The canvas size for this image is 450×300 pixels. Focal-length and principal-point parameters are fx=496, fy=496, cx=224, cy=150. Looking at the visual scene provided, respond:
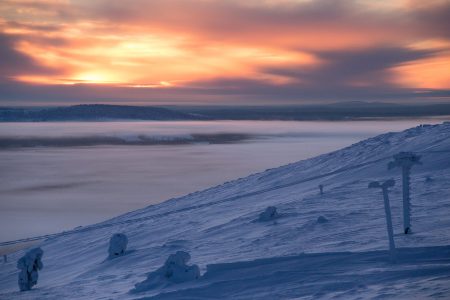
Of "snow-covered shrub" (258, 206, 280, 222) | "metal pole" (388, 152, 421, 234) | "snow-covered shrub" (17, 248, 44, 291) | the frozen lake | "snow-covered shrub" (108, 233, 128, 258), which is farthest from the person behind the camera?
the frozen lake

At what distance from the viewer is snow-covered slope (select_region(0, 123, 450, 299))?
6.93m

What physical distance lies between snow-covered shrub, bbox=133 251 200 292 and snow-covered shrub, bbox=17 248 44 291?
4.13 meters

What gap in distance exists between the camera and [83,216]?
3309 cm

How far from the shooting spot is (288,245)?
31.4ft

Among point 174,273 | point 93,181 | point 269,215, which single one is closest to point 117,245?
point 269,215

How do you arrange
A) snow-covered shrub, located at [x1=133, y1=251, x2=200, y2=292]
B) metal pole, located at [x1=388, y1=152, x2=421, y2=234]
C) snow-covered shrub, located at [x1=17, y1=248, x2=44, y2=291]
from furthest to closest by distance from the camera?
snow-covered shrub, located at [x1=17, y1=248, x2=44, y2=291]
metal pole, located at [x1=388, y1=152, x2=421, y2=234]
snow-covered shrub, located at [x1=133, y1=251, x2=200, y2=292]

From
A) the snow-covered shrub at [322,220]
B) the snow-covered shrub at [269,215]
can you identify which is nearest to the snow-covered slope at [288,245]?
the snow-covered shrub at [322,220]

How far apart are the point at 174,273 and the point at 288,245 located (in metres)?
2.55

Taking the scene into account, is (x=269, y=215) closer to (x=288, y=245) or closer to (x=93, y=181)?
(x=288, y=245)

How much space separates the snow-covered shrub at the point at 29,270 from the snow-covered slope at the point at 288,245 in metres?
0.21

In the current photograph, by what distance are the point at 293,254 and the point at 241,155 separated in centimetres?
6974

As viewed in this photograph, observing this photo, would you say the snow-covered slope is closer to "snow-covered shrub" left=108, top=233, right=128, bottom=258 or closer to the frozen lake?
"snow-covered shrub" left=108, top=233, right=128, bottom=258

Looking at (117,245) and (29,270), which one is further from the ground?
(117,245)

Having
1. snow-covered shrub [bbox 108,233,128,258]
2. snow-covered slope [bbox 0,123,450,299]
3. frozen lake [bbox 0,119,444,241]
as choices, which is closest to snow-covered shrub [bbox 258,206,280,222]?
snow-covered slope [bbox 0,123,450,299]
